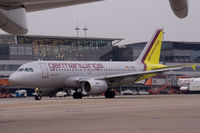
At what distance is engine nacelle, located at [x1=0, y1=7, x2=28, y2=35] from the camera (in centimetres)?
1172

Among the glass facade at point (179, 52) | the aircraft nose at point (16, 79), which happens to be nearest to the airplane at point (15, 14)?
the aircraft nose at point (16, 79)

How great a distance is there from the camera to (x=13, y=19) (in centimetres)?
1179

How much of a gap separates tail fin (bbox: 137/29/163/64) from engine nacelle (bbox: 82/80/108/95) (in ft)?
31.3

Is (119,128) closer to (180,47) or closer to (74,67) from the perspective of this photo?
(74,67)

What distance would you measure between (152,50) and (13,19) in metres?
38.2

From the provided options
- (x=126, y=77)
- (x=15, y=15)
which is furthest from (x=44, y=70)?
(x=15, y=15)

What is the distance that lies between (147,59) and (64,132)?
3850 cm

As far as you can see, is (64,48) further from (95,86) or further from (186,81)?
(95,86)

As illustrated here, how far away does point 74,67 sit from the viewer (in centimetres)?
4131

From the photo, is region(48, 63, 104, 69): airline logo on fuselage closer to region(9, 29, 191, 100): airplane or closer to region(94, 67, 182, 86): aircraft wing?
region(9, 29, 191, 100): airplane

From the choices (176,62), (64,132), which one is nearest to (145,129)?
(64,132)

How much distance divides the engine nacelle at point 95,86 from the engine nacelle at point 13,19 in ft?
89.0

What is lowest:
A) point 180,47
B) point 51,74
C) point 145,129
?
point 145,129

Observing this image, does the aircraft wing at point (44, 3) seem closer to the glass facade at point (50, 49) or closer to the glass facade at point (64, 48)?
the glass facade at point (50, 49)
